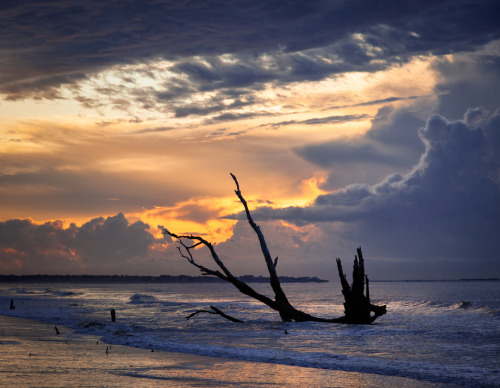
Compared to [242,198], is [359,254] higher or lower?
lower

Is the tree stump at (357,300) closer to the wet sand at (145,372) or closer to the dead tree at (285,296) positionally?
the dead tree at (285,296)

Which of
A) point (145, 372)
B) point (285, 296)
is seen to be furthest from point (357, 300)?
point (145, 372)

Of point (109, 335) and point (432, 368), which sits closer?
point (432, 368)

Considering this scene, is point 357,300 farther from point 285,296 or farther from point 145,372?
point 145,372

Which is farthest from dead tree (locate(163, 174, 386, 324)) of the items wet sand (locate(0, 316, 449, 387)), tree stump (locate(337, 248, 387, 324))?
wet sand (locate(0, 316, 449, 387))

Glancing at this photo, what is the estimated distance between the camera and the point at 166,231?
29031 mm

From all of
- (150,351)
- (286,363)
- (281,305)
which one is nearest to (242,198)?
(281,305)

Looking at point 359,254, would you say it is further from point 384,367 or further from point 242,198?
point 384,367

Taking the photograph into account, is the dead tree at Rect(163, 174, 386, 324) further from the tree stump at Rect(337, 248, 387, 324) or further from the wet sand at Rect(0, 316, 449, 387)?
the wet sand at Rect(0, 316, 449, 387)

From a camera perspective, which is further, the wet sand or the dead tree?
the dead tree

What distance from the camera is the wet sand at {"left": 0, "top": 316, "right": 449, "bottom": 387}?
1329cm

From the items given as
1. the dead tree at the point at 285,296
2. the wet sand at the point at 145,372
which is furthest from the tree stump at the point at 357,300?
the wet sand at the point at 145,372

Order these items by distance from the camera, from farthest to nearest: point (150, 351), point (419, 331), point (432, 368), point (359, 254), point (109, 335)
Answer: point (419, 331) < point (359, 254) < point (109, 335) < point (150, 351) < point (432, 368)

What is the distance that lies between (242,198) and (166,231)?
4733 millimetres
